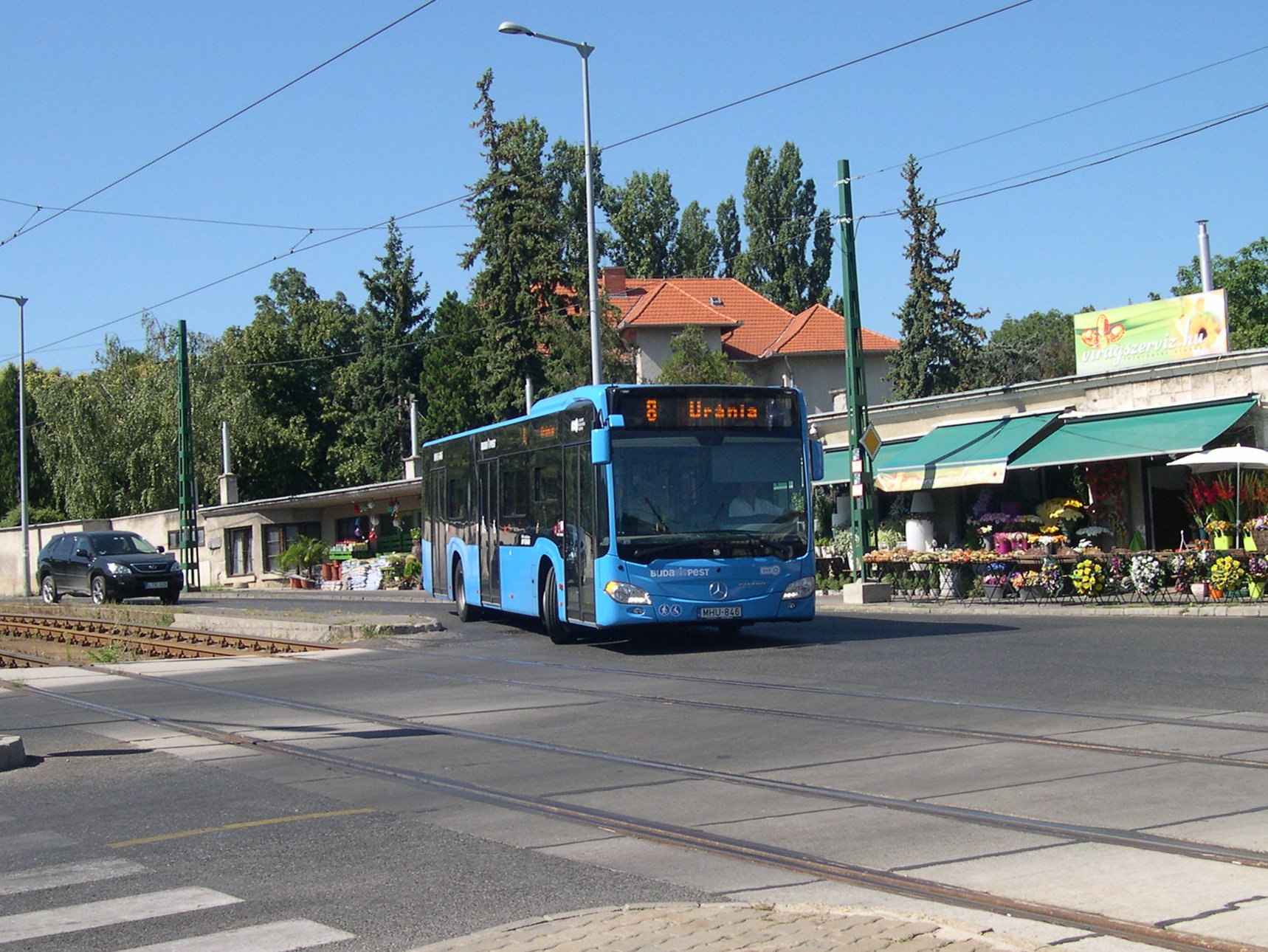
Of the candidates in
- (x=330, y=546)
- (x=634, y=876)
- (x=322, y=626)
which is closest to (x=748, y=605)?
(x=322, y=626)

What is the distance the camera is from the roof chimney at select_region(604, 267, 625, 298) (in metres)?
70.4

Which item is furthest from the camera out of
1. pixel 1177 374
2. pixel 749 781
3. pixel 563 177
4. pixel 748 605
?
pixel 563 177

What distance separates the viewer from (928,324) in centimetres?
6100

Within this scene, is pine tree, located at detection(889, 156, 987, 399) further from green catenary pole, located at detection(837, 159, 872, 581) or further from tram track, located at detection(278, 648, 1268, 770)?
tram track, located at detection(278, 648, 1268, 770)

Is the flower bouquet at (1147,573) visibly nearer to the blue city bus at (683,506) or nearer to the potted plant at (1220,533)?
the potted plant at (1220,533)

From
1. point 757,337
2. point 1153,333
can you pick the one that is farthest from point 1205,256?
point 757,337

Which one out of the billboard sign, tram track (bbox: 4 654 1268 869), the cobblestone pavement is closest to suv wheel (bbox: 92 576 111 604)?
tram track (bbox: 4 654 1268 869)

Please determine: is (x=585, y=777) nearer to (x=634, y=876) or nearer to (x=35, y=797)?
(x=634, y=876)

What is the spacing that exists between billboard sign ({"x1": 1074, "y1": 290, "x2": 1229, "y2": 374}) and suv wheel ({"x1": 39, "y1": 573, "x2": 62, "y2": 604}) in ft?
90.3

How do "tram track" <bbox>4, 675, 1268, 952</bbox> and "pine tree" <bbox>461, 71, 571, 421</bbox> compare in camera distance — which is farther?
"pine tree" <bbox>461, 71, 571, 421</bbox>

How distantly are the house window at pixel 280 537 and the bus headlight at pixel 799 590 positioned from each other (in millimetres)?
40962

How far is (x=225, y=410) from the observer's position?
234ft

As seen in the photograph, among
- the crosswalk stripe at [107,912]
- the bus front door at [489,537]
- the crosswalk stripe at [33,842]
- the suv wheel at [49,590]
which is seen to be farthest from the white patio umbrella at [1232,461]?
the suv wheel at [49,590]

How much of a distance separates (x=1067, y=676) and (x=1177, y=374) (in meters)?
14.2
